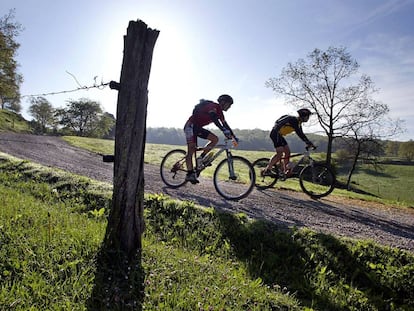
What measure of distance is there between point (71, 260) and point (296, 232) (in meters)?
3.91

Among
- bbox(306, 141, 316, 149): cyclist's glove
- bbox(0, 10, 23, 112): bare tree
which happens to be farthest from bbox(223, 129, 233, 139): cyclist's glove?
bbox(0, 10, 23, 112): bare tree

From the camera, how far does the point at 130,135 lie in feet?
11.9

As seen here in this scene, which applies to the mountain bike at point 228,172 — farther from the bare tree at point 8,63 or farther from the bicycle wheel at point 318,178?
the bare tree at point 8,63

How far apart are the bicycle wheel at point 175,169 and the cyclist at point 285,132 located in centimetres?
289

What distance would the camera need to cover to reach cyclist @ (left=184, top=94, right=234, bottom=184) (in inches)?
270

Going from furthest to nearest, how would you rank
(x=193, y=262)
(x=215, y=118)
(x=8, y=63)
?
(x=8, y=63), (x=215, y=118), (x=193, y=262)

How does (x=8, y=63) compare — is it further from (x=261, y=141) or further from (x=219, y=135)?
(x=261, y=141)

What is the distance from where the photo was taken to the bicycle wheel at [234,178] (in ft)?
24.0

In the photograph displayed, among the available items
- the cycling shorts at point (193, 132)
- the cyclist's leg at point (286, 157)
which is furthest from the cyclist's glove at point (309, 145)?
the cycling shorts at point (193, 132)

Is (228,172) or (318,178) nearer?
(228,172)

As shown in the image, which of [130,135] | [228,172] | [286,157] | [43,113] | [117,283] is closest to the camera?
[117,283]

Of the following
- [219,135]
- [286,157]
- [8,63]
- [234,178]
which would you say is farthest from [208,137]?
A: [219,135]

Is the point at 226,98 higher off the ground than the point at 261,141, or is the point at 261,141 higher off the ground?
the point at 261,141

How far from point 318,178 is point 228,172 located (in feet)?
11.2
